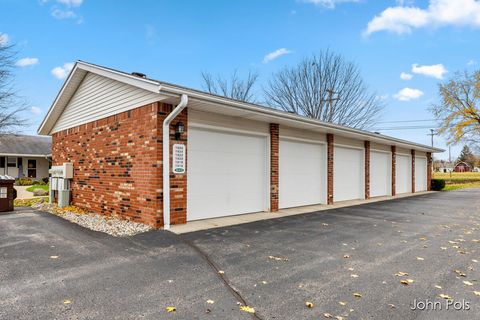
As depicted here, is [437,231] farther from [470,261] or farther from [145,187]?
[145,187]

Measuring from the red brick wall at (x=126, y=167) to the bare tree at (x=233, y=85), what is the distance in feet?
55.7

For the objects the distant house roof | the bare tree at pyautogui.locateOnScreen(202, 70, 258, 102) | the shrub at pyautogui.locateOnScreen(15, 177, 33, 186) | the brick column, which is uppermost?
the bare tree at pyautogui.locateOnScreen(202, 70, 258, 102)

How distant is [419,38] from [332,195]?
27.5 ft

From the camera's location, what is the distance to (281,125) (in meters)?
9.16

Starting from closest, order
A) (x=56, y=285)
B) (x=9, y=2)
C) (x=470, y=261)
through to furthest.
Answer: (x=56, y=285), (x=470, y=261), (x=9, y=2)

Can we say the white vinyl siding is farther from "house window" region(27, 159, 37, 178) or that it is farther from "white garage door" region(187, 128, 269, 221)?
"house window" region(27, 159, 37, 178)

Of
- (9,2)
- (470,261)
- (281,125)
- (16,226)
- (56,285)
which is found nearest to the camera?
(56,285)

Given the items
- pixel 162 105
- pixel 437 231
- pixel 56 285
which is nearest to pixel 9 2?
pixel 162 105

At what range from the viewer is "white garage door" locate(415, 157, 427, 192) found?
60.0 ft

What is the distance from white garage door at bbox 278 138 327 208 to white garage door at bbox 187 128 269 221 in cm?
87

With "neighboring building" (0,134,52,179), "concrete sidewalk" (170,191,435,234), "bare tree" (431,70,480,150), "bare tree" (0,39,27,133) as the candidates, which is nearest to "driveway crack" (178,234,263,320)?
"concrete sidewalk" (170,191,435,234)

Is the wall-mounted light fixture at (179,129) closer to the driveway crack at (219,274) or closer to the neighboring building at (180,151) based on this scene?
the neighboring building at (180,151)

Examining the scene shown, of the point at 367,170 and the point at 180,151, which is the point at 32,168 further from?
the point at 367,170

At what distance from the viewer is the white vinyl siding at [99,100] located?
6977 millimetres
